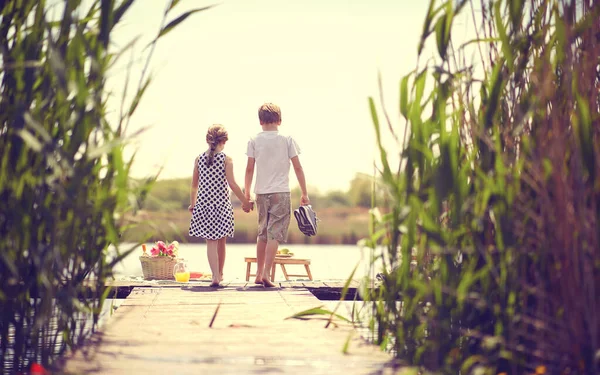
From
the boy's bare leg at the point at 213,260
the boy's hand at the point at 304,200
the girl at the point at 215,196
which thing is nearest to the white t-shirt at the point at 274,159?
the boy's hand at the point at 304,200

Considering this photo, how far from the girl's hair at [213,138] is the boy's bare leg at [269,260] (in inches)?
33.8

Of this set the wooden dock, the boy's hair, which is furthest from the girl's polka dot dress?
the wooden dock

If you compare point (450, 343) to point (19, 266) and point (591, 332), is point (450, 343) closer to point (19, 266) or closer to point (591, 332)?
point (591, 332)

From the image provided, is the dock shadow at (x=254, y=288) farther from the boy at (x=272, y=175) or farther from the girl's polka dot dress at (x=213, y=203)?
the girl's polka dot dress at (x=213, y=203)

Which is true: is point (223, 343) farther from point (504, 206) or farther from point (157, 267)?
point (157, 267)

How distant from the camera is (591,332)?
196 centimetres

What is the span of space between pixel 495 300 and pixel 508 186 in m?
0.53

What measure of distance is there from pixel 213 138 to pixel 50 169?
130 inches

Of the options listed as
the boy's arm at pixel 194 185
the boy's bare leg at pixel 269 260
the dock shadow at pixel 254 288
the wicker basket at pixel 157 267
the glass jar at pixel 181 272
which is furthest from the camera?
the wicker basket at pixel 157 267

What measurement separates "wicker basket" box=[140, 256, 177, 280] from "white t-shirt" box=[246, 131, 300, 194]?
2.56 m

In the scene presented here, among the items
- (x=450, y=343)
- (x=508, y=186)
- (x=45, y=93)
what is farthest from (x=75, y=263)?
(x=508, y=186)

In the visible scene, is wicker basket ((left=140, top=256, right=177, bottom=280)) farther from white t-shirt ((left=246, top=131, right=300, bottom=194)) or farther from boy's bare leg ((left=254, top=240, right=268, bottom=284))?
white t-shirt ((left=246, top=131, right=300, bottom=194))

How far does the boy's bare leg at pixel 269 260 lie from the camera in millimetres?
5578

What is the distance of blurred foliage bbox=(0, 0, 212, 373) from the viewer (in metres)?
2.39
